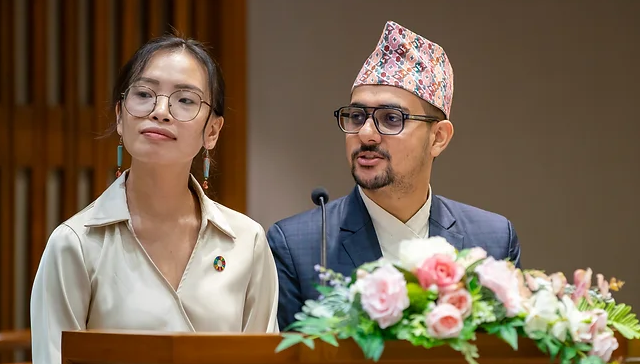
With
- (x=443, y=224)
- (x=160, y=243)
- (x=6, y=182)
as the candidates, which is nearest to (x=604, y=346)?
(x=160, y=243)

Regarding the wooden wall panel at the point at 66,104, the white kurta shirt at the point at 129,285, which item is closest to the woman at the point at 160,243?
the white kurta shirt at the point at 129,285

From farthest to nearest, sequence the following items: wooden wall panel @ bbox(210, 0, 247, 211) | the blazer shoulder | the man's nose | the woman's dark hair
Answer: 1. wooden wall panel @ bbox(210, 0, 247, 211)
2. the blazer shoulder
3. the man's nose
4. the woman's dark hair

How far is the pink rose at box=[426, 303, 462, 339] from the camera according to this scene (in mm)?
1642

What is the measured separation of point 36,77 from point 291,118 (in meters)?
1.28

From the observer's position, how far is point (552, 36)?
5312mm

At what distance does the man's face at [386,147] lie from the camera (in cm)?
279

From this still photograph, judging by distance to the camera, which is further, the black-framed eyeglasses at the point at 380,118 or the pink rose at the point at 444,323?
the black-framed eyeglasses at the point at 380,118

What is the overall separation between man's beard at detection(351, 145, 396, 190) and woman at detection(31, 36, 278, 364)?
44 cm

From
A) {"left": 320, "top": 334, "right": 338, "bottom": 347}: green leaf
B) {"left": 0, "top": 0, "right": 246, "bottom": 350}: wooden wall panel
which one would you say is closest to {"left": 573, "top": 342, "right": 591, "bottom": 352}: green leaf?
{"left": 320, "top": 334, "right": 338, "bottom": 347}: green leaf

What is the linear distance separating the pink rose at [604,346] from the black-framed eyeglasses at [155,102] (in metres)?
1.13

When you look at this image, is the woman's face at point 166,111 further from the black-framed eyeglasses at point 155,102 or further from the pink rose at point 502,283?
the pink rose at point 502,283

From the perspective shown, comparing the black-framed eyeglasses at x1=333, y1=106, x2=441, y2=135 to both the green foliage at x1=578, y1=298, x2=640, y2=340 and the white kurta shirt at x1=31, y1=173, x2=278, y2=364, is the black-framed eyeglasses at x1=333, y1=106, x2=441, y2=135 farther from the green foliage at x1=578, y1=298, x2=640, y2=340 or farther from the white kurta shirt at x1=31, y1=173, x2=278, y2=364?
the green foliage at x1=578, y1=298, x2=640, y2=340

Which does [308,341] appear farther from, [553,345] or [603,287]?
[603,287]

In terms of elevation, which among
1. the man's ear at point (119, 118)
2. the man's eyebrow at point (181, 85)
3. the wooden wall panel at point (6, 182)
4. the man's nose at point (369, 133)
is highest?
the man's eyebrow at point (181, 85)
